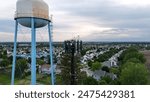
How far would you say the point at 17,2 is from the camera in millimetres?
19219

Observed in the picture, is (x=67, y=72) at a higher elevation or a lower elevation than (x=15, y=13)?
lower

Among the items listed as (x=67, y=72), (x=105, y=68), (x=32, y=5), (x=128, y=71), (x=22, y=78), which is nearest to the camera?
(x=32, y=5)

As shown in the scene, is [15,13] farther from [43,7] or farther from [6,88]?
[6,88]

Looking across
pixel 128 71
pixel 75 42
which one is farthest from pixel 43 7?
pixel 128 71

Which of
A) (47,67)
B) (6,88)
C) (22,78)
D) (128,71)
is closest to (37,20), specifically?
(6,88)

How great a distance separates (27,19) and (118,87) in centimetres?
1305

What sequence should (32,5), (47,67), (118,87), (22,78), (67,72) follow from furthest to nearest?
(47,67) < (22,78) < (67,72) < (32,5) < (118,87)

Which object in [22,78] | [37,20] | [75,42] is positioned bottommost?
[22,78]

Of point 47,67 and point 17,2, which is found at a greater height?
point 17,2

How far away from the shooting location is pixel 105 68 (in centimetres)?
5603

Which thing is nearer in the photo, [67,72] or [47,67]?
[67,72]

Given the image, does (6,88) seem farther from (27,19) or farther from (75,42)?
(75,42)

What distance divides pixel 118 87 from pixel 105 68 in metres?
49.6

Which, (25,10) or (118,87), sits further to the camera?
(25,10)
